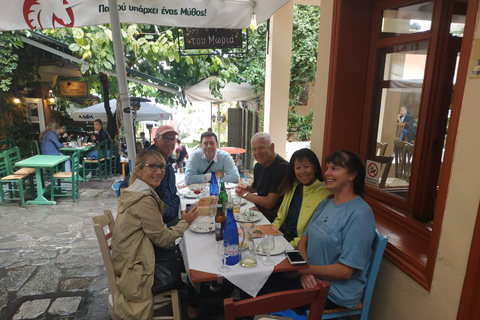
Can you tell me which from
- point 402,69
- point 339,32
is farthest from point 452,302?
point 339,32

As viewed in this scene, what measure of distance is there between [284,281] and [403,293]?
802mm

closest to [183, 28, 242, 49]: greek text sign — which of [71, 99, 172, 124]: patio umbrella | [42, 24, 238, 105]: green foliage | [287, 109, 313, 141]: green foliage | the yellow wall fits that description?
[42, 24, 238, 105]: green foliage

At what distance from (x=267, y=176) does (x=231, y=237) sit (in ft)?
4.45

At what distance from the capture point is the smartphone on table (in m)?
Result: 1.94

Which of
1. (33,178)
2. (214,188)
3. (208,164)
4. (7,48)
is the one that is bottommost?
(33,178)

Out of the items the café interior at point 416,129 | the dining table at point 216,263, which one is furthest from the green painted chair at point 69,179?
the café interior at point 416,129

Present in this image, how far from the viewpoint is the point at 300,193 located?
9.07ft

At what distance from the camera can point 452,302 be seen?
155 cm

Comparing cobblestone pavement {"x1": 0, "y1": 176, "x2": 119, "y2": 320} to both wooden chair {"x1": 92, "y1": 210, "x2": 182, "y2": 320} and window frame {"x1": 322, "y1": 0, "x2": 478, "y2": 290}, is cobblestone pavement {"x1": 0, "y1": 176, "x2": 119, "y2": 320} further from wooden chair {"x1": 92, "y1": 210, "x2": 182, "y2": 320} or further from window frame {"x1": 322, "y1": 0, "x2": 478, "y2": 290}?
window frame {"x1": 322, "y1": 0, "x2": 478, "y2": 290}

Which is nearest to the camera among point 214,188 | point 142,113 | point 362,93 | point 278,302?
point 278,302

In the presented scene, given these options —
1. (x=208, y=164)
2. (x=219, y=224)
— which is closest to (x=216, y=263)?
(x=219, y=224)

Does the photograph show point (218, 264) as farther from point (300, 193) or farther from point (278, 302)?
point (300, 193)

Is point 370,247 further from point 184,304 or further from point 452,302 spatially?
point 184,304

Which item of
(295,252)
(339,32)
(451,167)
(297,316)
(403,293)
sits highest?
(339,32)
